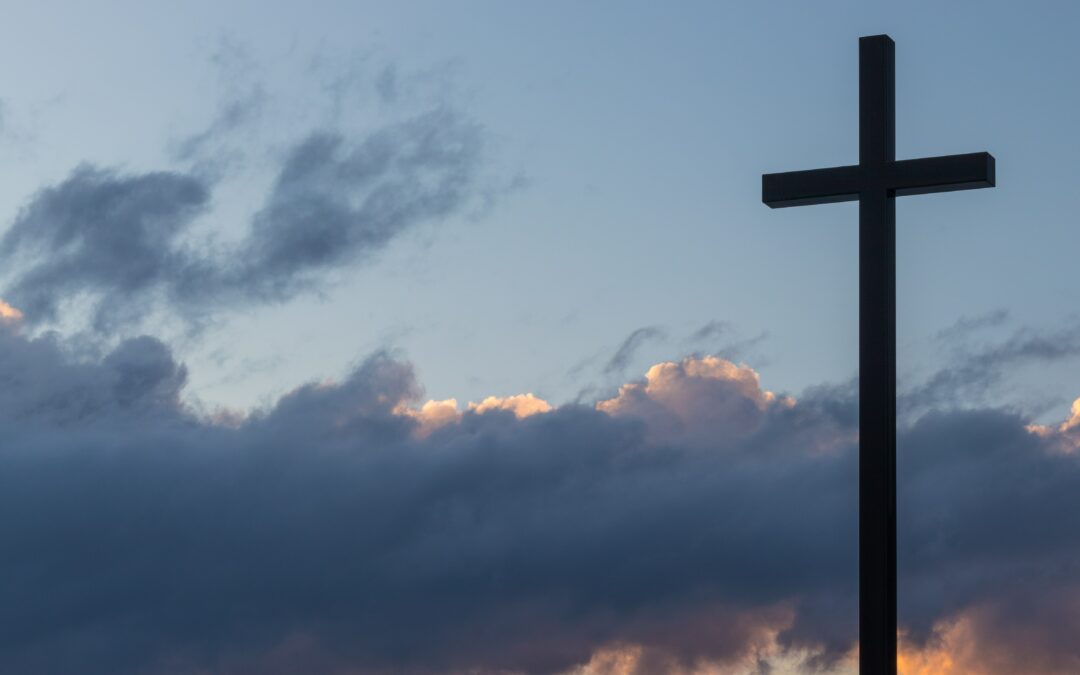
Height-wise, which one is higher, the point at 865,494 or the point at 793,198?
the point at 793,198

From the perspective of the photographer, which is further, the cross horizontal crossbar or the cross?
the cross horizontal crossbar

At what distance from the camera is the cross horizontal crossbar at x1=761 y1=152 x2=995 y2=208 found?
44.8ft

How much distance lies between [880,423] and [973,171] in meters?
2.30

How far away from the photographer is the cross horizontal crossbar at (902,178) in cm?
1365

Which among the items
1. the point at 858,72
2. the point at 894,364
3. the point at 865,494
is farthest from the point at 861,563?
the point at 858,72

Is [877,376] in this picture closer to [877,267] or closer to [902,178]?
[877,267]

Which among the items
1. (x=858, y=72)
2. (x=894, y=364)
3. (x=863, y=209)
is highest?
(x=858, y=72)

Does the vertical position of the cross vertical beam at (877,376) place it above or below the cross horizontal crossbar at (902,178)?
below

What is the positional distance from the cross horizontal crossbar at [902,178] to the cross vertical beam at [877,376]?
0.22 ft

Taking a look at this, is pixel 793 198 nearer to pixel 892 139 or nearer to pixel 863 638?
pixel 892 139

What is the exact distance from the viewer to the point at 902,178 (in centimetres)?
1371

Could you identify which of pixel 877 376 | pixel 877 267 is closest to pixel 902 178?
pixel 877 267

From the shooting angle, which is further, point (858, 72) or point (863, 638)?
point (858, 72)

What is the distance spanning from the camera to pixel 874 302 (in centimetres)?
1340
